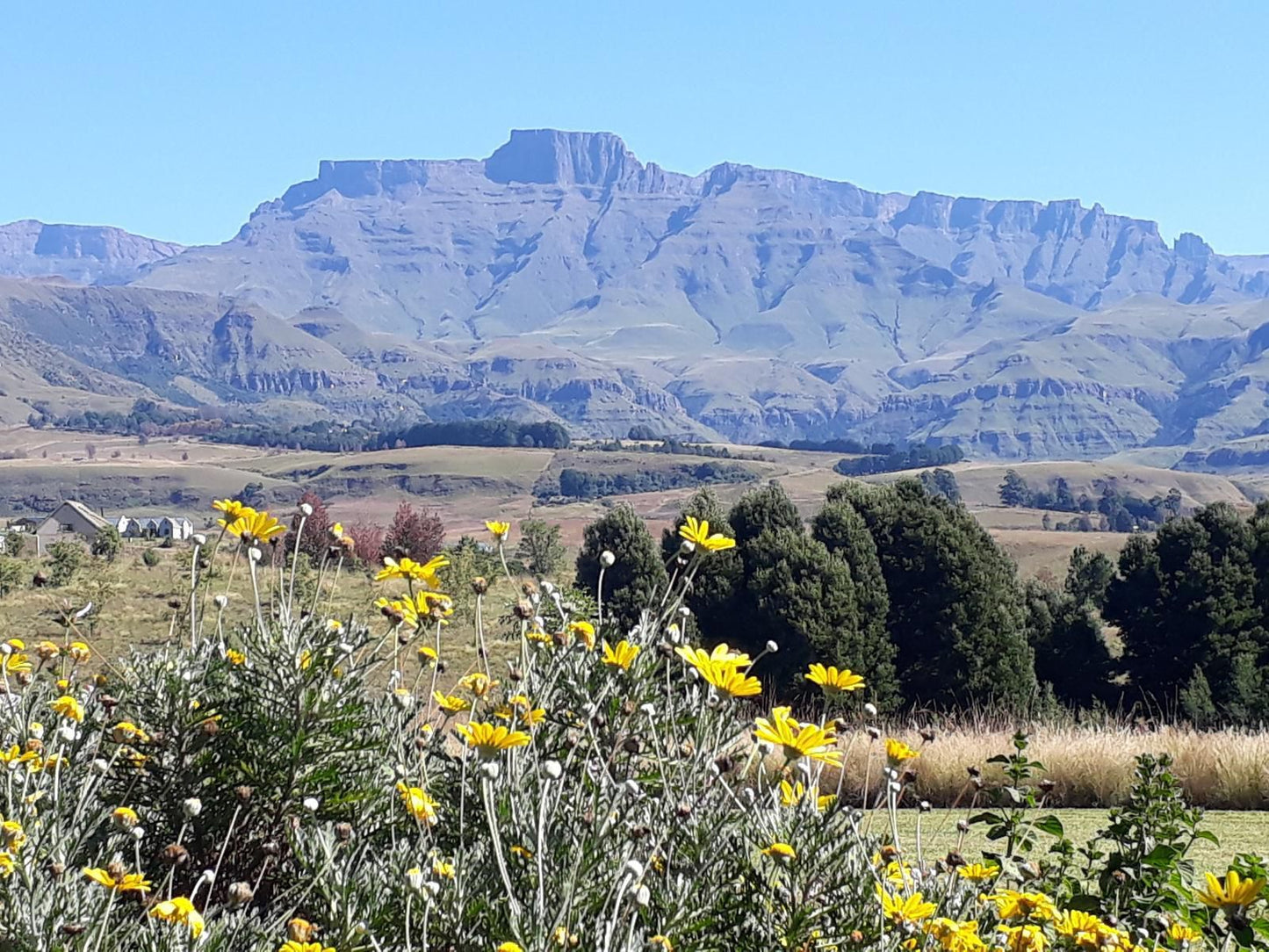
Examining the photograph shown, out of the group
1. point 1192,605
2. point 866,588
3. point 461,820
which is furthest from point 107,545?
point 461,820

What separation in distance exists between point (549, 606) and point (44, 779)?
4.50 ft

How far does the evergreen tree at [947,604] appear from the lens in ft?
79.4

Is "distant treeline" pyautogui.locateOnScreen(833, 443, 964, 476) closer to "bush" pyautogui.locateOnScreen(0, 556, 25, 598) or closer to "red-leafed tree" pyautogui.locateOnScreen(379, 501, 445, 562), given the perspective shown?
"red-leafed tree" pyautogui.locateOnScreen(379, 501, 445, 562)

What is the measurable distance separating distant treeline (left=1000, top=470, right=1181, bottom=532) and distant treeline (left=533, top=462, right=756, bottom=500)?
102 feet

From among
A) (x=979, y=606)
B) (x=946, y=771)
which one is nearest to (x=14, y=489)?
(x=979, y=606)

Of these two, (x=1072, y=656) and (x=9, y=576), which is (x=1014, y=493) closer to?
(x=1072, y=656)

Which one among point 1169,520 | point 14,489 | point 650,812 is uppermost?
point 650,812

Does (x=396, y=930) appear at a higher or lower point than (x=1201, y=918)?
higher

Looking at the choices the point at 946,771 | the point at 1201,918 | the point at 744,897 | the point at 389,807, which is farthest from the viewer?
the point at 946,771

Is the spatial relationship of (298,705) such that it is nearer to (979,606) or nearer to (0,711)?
(0,711)

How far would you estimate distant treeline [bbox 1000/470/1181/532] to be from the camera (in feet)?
382

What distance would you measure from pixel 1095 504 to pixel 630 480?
5381cm

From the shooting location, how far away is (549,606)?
11.8 feet

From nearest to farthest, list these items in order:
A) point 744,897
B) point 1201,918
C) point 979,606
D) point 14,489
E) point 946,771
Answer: point 744,897 → point 1201,918 → point 946,771 → point 979,606 → point 14,489
